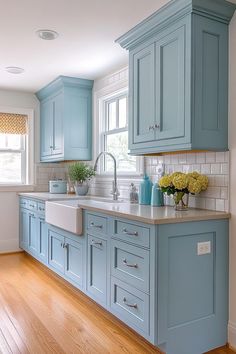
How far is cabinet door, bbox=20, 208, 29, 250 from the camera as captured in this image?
4570mm

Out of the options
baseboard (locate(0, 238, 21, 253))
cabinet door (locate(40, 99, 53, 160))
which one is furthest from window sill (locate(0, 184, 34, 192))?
baseboard (locate(0, 238, 21, 253))

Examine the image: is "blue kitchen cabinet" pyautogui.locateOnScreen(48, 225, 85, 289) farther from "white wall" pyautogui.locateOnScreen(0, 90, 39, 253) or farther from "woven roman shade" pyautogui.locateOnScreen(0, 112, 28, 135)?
"woven roman shade" pyautogui.locateOnScreen(0, 112, 28, 135)

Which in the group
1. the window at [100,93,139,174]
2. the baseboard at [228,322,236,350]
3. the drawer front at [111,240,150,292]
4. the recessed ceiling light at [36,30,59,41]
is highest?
the recessed ceiling light at [36,30,59,41]

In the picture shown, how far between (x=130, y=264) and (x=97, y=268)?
0.53 m

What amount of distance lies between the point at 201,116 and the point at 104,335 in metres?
1.72

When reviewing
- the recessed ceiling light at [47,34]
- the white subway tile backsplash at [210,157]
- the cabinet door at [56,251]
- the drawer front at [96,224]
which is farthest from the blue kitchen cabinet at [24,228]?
the white subway tile backsplash at [210,157]

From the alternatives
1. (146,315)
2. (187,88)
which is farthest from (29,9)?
(146,315)

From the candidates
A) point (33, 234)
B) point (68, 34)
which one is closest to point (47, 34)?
point (68, 34)

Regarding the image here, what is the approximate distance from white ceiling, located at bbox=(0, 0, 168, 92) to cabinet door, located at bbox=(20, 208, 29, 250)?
6.04 ft

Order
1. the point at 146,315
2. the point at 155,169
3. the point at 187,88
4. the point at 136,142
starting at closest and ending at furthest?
the point at 146,315 < the point at 187,88 < the point at 136,142 < the point at 155,169

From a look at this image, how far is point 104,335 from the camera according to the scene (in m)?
2.44

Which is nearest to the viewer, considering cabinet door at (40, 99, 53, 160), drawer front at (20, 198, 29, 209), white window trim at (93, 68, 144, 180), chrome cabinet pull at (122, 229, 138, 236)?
chrome cabinet pull at (122, 229, 138, 236)

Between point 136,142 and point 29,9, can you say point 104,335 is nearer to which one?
point 136,142

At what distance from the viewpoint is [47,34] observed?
2.91m
